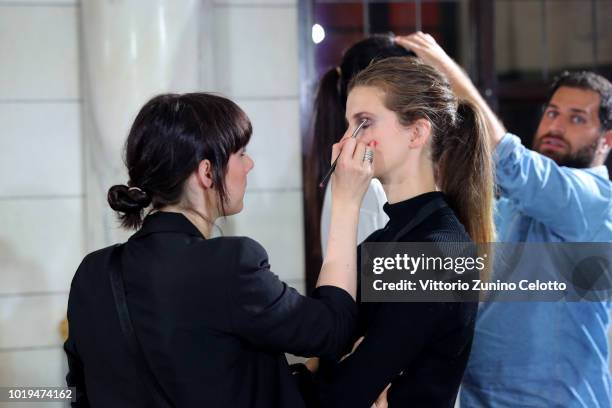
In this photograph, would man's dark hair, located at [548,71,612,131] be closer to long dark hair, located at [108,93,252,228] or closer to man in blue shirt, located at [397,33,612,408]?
man in blue shirt, located at [397,33,612,408]

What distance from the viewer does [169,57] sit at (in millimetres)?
2434

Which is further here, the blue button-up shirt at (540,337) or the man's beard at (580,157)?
the man's beard at (580,157)

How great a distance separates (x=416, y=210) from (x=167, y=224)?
0.45 meters

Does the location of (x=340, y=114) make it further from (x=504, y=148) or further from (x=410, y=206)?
(x=410, y=206)

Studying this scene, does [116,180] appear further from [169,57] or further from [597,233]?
[597,233]

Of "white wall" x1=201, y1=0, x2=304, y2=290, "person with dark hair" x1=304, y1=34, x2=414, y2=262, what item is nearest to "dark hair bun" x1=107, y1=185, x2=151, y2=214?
"person with dark hair" x1=304, y1=34, x2=414, y2=262

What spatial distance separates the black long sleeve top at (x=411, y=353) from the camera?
124 centimetres

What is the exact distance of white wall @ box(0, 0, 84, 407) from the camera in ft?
8.59

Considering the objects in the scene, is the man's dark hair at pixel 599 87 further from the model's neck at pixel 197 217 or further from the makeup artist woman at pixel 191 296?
the model's neck at pixel 197 217

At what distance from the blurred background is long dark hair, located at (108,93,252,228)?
1.25 metres

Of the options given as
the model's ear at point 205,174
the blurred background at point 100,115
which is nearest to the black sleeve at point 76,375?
the model's ear at point 205,174

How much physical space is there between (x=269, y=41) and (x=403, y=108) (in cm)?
145

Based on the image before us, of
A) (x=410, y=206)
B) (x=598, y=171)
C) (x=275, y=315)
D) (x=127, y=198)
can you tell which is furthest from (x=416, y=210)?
(x=598, y=171)

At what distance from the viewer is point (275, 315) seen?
44.6 inches
